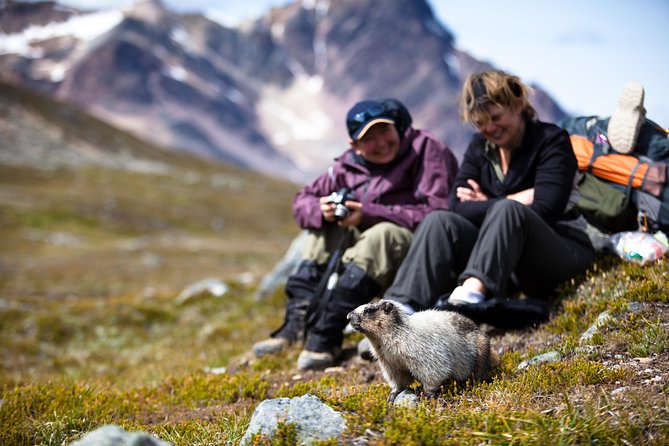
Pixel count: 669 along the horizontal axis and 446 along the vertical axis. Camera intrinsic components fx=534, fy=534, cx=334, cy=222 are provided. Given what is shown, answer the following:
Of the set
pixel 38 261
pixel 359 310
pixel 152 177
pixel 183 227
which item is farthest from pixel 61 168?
pixel 359 310

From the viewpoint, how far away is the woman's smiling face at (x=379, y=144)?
7.67 metres

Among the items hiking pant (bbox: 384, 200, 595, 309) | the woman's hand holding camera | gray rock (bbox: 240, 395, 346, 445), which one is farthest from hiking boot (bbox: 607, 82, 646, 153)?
gray rock (bbox: 240, 395, 346, 445)

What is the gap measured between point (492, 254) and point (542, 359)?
1.29 meters

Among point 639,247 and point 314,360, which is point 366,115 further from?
point 639,247

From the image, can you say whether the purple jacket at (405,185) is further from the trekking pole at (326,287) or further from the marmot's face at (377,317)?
the marmot's face at (377,317)

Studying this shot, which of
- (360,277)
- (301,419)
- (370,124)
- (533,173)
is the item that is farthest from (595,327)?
(370,124)

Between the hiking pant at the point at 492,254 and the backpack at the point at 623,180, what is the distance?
0.59 meters

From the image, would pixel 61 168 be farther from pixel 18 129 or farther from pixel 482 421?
pixel 482 421

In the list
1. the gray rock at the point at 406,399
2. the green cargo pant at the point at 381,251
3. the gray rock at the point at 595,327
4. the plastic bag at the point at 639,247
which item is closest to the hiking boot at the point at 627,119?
the plastic bag at the point at 639,247

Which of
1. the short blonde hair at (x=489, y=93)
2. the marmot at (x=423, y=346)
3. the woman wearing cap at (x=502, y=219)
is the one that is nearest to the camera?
the marmot at (x=423, y=346)

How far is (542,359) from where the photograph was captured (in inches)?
216

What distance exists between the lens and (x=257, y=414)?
435 cm

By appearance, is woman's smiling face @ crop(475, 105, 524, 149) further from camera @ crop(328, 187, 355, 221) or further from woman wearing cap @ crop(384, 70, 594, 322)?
camera @ crop(328, 187, 355, 221)

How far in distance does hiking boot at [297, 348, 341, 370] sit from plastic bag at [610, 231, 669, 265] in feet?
14.0
